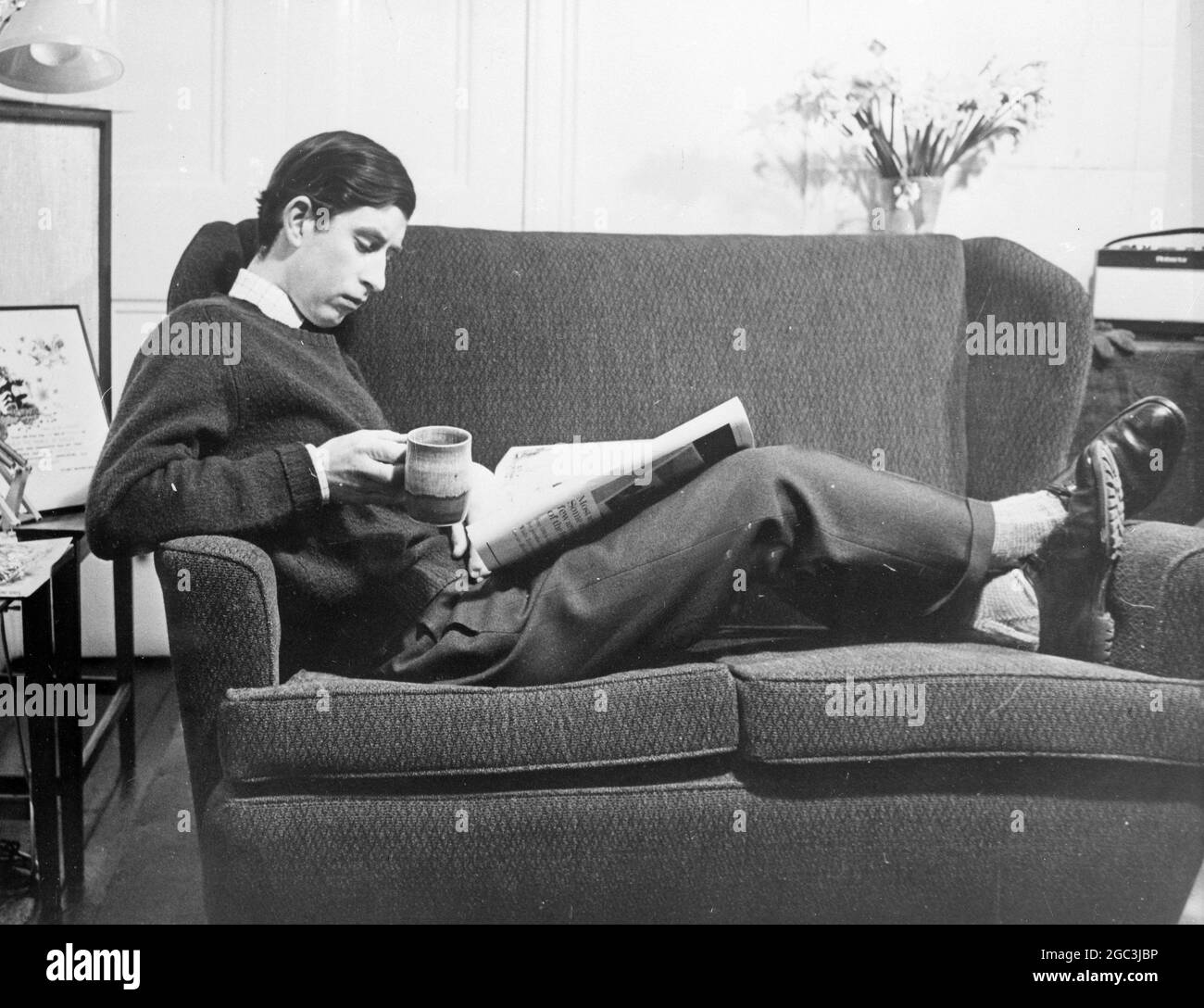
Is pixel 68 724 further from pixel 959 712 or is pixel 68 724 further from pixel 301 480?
pixel 959 712

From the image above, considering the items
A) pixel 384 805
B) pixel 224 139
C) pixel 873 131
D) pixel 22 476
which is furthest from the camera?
pixel 873 131

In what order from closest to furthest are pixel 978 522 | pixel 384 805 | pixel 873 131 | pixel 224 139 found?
pixel 384 805 → pixel 978 522 → pixel 224 139 → pixel 873 131

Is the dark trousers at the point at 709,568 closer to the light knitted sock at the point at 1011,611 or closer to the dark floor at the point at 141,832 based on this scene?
the light knitted sock at the point at 1011,611

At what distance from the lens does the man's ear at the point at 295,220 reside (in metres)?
1.47

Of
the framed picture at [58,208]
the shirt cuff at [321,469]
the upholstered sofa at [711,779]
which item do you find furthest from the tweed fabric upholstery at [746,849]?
the framed picture at [58,208]

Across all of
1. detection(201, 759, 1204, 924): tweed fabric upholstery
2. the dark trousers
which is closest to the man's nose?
the dark trousers

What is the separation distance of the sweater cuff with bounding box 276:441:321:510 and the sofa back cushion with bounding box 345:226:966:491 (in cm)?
36

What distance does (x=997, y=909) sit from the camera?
1313mm

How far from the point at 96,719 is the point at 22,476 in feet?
1.45

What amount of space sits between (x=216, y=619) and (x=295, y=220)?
1.84 ft

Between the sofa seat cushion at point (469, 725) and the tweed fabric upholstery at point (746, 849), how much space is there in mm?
45

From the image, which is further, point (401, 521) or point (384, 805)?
point (401, 521)

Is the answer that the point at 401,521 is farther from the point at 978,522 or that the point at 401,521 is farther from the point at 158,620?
the point at 158,620
